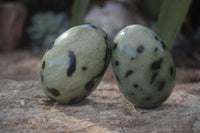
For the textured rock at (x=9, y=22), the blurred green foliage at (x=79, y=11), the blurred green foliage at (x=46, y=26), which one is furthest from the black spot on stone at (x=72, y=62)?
the textured rock at (x=9, y=22)

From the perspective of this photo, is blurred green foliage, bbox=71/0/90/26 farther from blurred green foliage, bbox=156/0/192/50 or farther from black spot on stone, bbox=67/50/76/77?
black spot on stone, bbox=67/50/76/77

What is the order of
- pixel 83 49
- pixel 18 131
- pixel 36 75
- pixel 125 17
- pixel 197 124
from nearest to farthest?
1. pixel 18 131
2. pixel 197 124
3. pixel 83 49
4. pixel 36 75
5. pixel 125 17

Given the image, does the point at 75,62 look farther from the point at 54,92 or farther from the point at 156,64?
the point at 156,64

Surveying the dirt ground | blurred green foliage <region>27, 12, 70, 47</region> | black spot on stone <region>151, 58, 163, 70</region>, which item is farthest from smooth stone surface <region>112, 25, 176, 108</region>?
blurred green foliage <region>27, 12, 70, 47</region>

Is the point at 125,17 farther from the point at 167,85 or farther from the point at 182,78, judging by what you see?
the point at 167,85

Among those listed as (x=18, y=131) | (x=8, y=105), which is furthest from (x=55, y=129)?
(x=8, y=105)

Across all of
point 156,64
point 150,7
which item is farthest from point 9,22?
point 156,64
